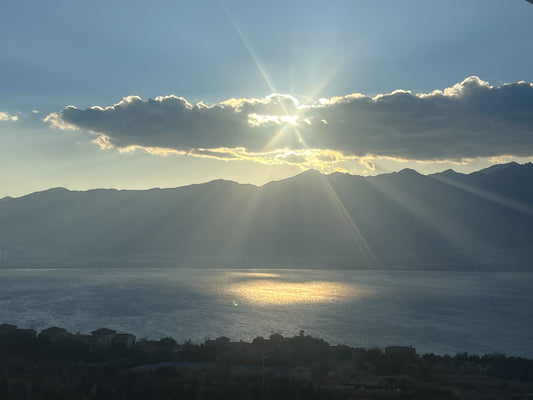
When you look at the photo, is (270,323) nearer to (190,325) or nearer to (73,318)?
(190,325)

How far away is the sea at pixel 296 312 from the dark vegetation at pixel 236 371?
32.6m

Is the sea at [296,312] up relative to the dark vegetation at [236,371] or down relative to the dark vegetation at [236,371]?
down

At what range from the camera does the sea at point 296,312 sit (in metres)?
79.8

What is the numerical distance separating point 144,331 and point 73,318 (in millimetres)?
23092

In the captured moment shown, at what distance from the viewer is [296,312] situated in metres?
110

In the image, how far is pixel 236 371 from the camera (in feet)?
107

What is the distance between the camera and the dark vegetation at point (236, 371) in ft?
80.1

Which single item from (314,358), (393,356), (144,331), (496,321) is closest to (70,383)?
(314,358)

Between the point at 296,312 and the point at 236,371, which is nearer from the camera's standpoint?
the point at 236,371

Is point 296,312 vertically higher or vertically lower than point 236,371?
lower

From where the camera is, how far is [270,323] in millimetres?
93875

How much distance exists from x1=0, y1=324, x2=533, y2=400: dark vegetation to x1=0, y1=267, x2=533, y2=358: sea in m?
32.6

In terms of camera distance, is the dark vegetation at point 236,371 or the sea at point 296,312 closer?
the dark vegetation at point 236,371

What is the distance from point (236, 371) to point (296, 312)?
259ft
